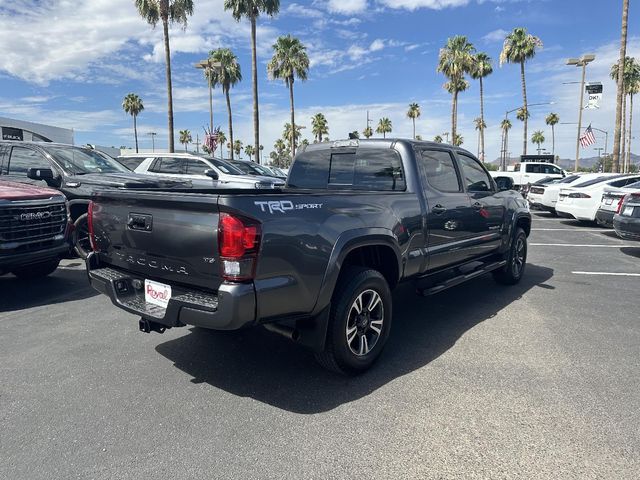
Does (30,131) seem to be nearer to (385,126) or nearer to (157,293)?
(157,293)

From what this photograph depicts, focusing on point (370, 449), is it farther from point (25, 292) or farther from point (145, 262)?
point (25, 292)

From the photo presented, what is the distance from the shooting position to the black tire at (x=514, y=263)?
6262 mm

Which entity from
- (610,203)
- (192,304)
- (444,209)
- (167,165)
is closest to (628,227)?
(610,203)

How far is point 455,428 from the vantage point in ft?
9.30

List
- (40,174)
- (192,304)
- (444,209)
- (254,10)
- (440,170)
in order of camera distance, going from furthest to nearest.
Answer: (254,10) < (40,174) < (440,170) < (444,209) < (192,304)

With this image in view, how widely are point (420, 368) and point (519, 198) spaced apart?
12.9 ft

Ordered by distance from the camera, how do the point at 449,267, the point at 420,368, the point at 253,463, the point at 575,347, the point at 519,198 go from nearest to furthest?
the point at 253,463 < the point at 420,368 < the point at 575,347 < the point at 449,267 < the point at 519,198

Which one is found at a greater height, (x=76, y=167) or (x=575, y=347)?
(x=76, y=167)

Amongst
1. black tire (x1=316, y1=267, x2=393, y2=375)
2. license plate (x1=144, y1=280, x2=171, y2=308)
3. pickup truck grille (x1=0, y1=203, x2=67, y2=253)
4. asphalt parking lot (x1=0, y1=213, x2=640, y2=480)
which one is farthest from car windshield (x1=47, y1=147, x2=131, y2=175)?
black tire (x1=316, y1=267, x2=393, y2=375)

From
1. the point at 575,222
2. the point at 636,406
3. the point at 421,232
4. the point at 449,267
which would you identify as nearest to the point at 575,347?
the point at 636,406

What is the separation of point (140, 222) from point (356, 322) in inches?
71.0

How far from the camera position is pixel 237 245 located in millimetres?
2744

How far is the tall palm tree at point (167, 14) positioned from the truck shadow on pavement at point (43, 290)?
1649 cm

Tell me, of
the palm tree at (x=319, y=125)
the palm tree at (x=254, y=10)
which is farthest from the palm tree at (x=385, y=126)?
the palm tree at (x=254, y=10)
